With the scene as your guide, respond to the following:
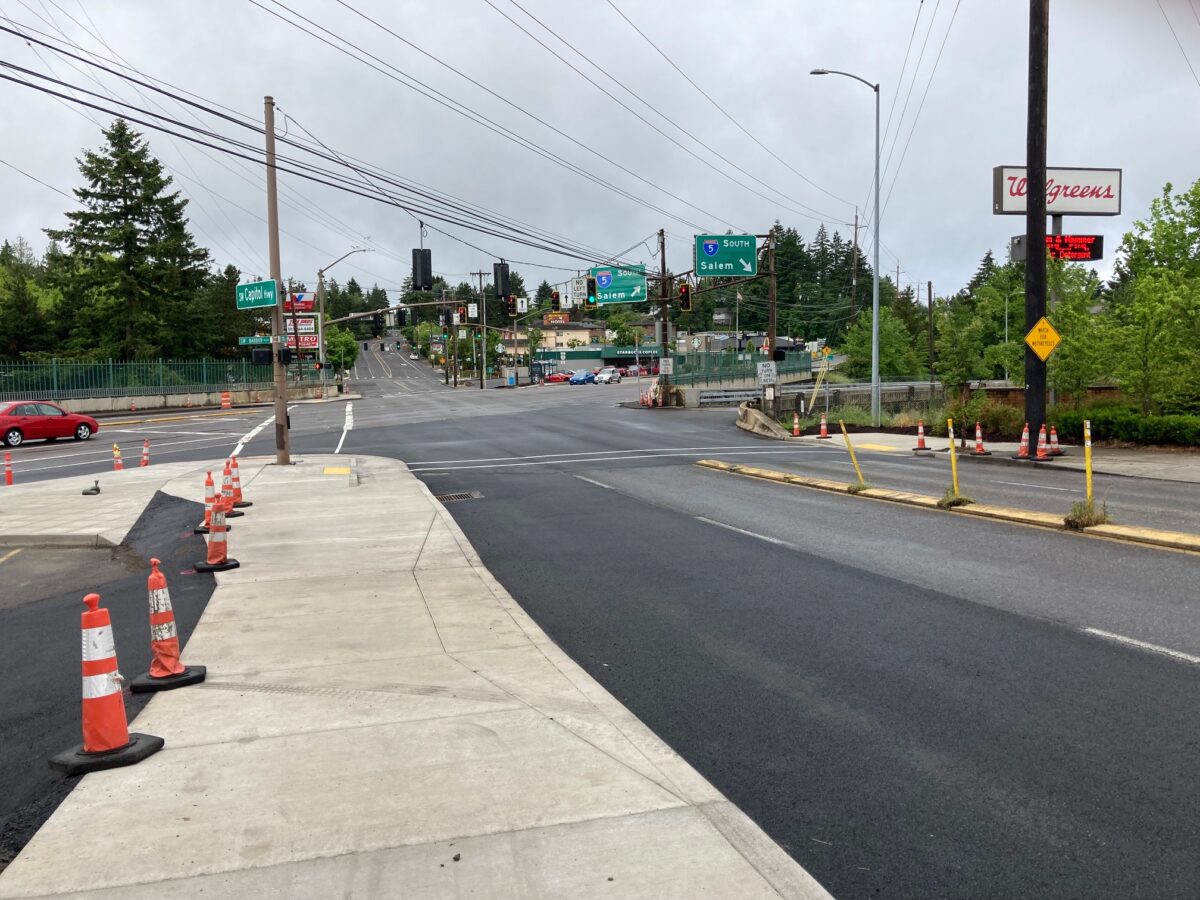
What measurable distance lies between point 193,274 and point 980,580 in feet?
250

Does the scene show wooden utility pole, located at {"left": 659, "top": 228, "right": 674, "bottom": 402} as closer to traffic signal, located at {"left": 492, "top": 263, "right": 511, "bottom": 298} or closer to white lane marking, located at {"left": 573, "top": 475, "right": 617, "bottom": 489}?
traffic signal, located at {"left": 492, "top": 263, "right": 511, "bottom": 298}

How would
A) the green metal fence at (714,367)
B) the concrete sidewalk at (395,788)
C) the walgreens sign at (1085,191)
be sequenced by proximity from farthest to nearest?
the green metal fence at (714,367) → the walgreens sign at (1085,191) → the concrete sidewalk at (395,788)

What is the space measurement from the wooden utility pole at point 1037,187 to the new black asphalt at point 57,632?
1954 cm

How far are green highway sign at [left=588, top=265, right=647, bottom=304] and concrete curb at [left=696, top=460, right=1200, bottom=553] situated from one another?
35220mm

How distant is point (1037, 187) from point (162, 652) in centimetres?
2350

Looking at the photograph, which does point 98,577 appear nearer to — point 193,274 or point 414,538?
point 414,538

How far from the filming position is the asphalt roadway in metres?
4.24

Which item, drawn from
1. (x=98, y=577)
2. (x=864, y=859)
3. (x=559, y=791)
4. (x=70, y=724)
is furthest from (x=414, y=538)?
(x=864, y=859)

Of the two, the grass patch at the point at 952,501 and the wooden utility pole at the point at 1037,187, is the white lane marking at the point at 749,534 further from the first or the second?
the wooden utility pole at the point at 1037,187

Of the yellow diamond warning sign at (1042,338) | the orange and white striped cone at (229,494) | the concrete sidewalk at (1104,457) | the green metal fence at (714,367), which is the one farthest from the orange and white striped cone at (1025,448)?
the green metal fence at (714,367)

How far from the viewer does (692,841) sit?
166 inches

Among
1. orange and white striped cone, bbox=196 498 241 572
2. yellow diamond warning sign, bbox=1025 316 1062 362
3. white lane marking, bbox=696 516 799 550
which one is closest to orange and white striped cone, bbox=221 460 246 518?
orange and white striped cone, bbox=196 498 241 572

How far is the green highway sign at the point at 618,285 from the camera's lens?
181 ft

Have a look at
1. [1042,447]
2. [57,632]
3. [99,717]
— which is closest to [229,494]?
[57,632]
